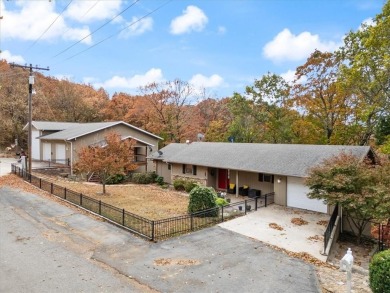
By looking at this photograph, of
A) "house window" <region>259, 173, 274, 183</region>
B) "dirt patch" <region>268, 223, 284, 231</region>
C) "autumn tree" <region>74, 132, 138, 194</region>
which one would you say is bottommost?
"dirt patch" <region>268, 223, 284, 231</region>

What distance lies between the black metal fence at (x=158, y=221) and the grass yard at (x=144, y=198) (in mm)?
1647

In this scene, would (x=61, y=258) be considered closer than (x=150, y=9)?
Yes

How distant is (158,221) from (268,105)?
87.3 ft

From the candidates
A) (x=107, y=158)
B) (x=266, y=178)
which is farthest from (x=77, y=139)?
(x=266, y=178)

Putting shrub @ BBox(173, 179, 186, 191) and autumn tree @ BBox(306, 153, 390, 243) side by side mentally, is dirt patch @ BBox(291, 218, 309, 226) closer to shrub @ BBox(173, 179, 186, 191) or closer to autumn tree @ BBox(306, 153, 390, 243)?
autumn tree @ BBox(306, 153, 390, 243)

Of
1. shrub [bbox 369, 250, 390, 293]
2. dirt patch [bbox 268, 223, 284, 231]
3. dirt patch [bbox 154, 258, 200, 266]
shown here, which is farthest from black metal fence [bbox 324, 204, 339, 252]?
dirt patch [bbox 154, 258, 200, 266]

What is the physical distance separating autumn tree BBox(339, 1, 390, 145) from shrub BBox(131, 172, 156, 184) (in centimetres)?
1886

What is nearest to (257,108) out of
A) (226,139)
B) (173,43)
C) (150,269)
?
(226,139)

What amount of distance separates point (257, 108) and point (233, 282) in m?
30.3

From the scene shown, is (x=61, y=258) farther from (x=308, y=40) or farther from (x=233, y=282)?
(x=308, y=40)

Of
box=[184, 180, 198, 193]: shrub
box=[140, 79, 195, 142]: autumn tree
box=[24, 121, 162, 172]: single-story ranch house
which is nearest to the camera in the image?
box=[184, 180, 198, 193]: shrub

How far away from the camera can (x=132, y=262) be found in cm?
1061

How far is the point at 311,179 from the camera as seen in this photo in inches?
594

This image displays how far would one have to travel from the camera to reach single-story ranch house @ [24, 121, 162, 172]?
3108 centimetres
